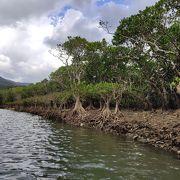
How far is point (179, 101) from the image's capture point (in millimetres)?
40719

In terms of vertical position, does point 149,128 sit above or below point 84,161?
above

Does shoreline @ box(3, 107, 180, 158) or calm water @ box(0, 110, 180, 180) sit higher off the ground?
shoreline @ box(3, 107, 180, 158)

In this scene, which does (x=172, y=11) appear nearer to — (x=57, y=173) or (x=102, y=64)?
(x=57, y=173)

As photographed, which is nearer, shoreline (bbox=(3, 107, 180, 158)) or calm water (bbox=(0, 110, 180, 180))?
calm water (bbox=(0, 110, 180, 180))

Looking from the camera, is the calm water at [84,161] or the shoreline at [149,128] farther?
the shoreline at [149,128]

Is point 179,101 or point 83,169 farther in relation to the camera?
point 179,101

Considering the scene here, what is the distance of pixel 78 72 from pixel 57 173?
45.8 metres

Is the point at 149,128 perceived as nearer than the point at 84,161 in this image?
No

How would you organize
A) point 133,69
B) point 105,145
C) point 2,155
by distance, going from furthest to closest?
point 133,69 → point 105,145 → point 2,155

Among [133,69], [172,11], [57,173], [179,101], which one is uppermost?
[172,11]

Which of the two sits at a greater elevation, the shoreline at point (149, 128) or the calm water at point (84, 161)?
the shoreline at point (149, 128)

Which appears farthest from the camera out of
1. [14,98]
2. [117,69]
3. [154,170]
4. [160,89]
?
[14,98]

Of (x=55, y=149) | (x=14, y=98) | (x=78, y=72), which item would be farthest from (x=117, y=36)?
(x=14, y=98)

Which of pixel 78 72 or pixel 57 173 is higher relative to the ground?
pixel 78 72
